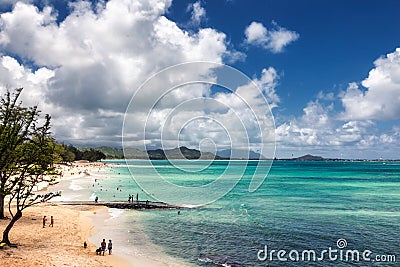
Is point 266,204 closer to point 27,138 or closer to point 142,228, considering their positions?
point 142,228

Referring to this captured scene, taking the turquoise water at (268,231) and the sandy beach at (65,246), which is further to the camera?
the turquoise water at (268,231)

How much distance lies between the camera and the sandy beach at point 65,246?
21016 millimetres

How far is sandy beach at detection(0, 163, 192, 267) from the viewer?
2102 cm

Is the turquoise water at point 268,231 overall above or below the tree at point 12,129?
below

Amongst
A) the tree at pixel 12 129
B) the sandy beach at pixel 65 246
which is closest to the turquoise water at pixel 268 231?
the sandy beach at pixel 65 246

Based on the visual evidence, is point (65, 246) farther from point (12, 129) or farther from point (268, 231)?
point (268, 231)

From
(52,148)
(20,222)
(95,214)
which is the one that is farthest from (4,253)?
(95,214)

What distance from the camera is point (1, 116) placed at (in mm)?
22328

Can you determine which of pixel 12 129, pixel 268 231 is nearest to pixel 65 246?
pixel 12 129

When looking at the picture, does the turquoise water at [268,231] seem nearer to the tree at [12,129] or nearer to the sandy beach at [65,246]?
the sandy beach at [65,246]

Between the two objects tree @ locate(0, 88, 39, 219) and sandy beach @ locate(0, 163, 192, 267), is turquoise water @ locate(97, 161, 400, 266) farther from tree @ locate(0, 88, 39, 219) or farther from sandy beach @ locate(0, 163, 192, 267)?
tree @ locate(0, 88, 39, 219)

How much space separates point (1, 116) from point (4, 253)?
29.0ft

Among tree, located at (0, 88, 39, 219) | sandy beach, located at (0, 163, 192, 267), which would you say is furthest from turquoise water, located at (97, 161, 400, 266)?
tree, located at (0, 88, 39, 219)

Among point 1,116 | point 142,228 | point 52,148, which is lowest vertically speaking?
point 142,228
